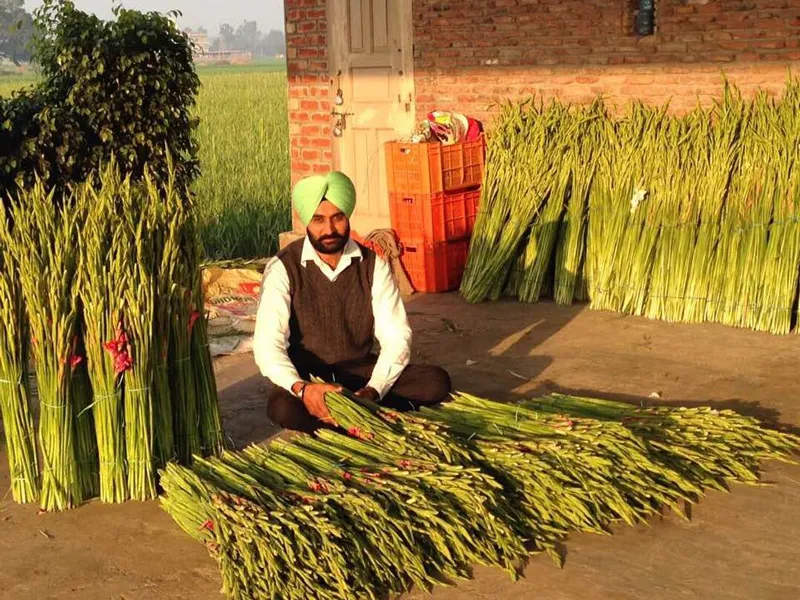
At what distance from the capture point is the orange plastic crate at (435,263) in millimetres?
8445

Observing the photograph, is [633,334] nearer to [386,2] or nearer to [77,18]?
[386,2]

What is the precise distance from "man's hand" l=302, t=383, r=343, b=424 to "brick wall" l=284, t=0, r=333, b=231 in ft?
17.8

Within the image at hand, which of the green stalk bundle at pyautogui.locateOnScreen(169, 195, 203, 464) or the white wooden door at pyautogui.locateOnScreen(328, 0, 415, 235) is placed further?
the white wooden door at pyautogui.locateOnScreen(328, 0, 415, 235)

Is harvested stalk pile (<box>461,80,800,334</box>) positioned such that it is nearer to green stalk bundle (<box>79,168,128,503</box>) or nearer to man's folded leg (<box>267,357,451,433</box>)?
man's folded leg (<box>267,357,451,433</box>)

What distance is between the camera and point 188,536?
429cm

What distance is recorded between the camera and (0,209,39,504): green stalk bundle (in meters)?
4.41

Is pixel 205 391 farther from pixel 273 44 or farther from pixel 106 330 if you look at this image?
pixel 273 44

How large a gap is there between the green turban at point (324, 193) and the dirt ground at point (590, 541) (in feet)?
3.54

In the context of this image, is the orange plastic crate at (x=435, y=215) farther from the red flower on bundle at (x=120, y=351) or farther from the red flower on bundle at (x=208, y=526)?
the red flower on bundle at (x=208, y=526)

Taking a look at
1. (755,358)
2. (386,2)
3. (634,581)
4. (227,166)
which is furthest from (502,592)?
(227,166)

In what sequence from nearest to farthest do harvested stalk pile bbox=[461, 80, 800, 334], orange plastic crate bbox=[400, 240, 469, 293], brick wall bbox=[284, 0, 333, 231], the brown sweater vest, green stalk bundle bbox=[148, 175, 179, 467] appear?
1. green stalk bundle bbox=[148, 175, 179, 467]
2. the brown sweater vest
3. harvested stalk pile bbox=[461, 80, 800, 334]
4. orange plastic crate bbox=[400, 240, 469, 293]
5. brick wall bbox=[284, 0, 333, 231]

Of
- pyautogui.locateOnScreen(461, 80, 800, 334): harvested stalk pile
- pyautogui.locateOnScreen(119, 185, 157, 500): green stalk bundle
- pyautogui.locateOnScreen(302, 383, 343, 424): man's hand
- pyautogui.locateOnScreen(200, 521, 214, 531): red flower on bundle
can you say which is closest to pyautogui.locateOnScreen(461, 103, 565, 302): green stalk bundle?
pyautogui.locateOnScreen(461, 80, 800, 334): harvested stalk pile

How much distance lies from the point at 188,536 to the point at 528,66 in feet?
17.2

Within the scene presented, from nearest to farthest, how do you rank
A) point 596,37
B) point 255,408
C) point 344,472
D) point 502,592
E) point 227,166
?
point 502,592 → point 344,472 → point 255,408 → point 596,37 → point 227,166
